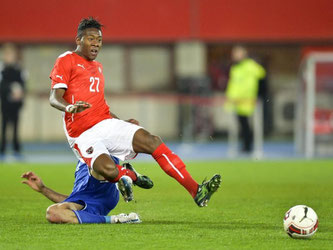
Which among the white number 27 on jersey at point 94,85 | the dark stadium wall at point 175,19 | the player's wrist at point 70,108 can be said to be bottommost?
the player's wrist at point 70,108

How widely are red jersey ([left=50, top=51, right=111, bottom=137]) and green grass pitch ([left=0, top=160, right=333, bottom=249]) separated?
99 centimetres

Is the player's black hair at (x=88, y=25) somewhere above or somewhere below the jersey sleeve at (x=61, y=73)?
above

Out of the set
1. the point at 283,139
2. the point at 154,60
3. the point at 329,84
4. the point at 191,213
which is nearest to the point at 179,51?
the point at 154,60

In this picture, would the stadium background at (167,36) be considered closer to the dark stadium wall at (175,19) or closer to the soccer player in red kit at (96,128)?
the dark stadium wall at (175,19)

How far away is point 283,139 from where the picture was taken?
2236 cm

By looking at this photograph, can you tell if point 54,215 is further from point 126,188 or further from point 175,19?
point 175,19

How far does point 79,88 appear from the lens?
27.0 feet

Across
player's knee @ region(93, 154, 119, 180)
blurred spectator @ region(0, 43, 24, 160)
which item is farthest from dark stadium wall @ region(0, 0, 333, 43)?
player's knee @ region(93, 154, 119, 180)

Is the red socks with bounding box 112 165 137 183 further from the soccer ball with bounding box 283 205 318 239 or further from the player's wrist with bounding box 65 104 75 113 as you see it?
the soccer ball with bounding box 283 205 318 239

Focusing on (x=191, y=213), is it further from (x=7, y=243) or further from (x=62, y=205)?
(x=7, y=243)

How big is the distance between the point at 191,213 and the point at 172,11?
14.9 metres

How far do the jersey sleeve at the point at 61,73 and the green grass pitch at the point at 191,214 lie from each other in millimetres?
1315

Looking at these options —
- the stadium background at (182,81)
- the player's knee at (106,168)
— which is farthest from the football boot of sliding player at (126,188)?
the stadium background at (182,81)

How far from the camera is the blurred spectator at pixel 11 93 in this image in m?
17.8
